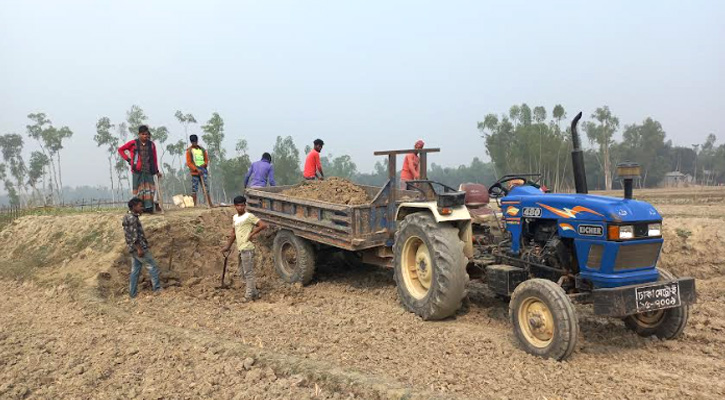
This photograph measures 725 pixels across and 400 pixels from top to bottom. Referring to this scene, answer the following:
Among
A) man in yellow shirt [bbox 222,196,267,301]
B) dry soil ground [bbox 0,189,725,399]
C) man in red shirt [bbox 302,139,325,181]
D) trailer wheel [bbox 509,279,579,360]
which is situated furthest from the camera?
man in red shirt [bbox 302,139,325,181]

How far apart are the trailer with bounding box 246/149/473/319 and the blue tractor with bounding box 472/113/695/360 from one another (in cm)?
54

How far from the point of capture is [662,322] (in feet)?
14.7

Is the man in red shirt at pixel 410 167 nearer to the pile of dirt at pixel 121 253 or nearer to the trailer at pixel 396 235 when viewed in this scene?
the trailer at pixel 396 235

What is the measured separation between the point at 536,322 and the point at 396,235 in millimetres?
2164

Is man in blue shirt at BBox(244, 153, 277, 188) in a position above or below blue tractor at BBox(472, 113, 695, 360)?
above

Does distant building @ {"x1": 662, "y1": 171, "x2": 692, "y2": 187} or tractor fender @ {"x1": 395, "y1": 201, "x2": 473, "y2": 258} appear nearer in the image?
tractor fender @ {"x1": 395, "y1": 201, "x2": 473, "y2": 258}

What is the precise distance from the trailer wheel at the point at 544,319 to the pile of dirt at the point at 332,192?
3191 mm

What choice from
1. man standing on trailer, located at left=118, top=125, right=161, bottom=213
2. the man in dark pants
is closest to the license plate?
the man in dark pants

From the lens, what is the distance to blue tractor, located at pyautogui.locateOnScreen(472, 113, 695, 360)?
3.98m

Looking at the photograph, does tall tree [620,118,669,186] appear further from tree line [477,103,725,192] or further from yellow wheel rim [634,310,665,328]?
yellow wheel rim [634,310,665,328]

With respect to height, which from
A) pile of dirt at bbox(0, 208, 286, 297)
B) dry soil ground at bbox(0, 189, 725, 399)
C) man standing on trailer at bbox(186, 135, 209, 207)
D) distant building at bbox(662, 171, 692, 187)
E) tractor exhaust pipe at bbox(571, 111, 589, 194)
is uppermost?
man standing on trailer at bbox(186, 135, 209, 207)

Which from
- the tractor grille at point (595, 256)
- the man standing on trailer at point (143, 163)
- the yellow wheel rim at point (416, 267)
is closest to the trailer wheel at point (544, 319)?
the tractor grille at point (595, 256)

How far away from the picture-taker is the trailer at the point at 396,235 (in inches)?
202

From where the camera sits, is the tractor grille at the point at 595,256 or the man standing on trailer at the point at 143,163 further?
the man standing on trailer at the point at 143,163
